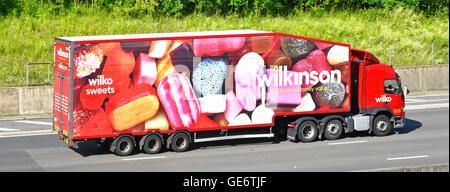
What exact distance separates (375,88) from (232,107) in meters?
5.39

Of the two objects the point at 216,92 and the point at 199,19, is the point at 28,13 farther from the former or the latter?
the point at 216,92

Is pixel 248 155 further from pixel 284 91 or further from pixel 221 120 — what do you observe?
pixel 284 91

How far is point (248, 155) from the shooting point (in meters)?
22.5

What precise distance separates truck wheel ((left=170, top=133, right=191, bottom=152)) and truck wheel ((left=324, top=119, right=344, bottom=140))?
4.82 metres

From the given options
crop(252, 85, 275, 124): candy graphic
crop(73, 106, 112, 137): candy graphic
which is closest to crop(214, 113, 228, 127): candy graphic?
crop(252, 85, 275, 124): candy graphic

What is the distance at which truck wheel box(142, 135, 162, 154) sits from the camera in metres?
22.4

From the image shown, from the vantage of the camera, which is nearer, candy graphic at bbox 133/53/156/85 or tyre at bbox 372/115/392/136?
candy graphic at bbox 133/53/156/85

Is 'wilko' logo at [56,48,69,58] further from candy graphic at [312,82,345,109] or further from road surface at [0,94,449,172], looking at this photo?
candy graphic at [312,82,345,109]

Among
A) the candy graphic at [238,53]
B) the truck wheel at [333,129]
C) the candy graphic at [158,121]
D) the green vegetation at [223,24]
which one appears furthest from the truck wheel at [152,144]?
the green vegetation at [223,24]

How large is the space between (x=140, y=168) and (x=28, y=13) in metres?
19.9

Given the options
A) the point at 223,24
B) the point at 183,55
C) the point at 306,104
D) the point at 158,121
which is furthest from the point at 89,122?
the point at 223,24

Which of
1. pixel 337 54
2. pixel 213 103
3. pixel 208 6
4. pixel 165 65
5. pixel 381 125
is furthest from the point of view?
pixel 208 6

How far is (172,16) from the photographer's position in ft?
133

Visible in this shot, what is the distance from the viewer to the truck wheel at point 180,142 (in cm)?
2267
